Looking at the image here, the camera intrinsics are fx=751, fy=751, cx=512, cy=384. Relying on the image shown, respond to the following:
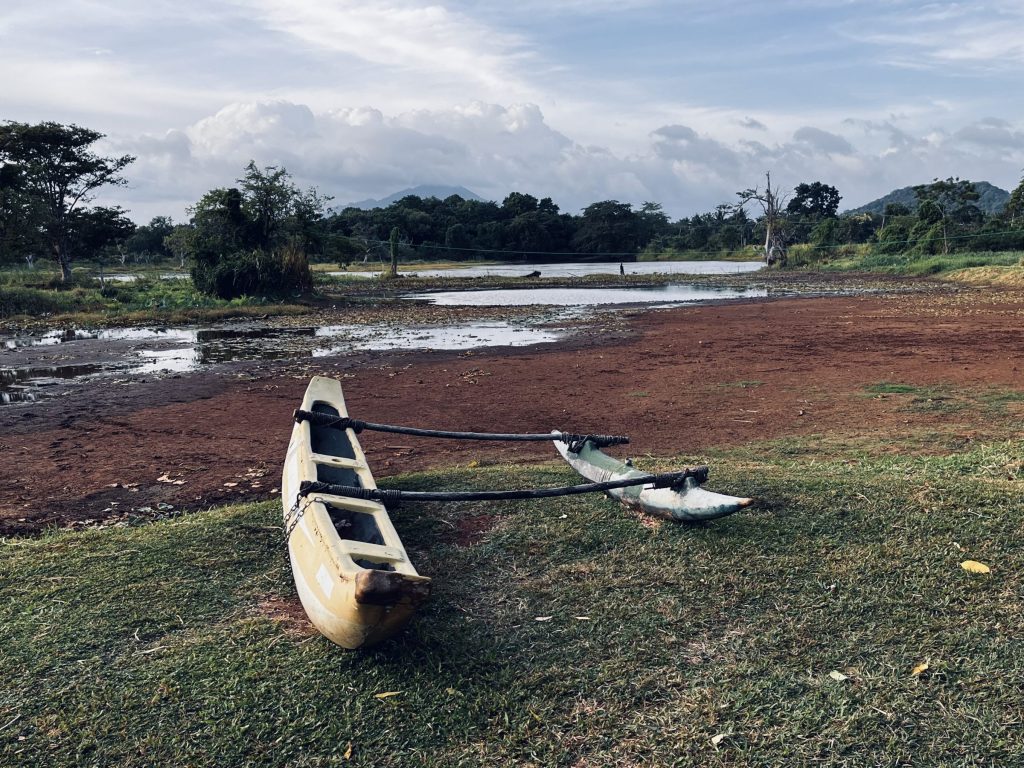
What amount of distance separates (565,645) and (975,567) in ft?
7.13

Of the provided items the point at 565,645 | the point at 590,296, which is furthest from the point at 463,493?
the point at 590,296

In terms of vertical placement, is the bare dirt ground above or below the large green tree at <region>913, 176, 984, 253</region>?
below

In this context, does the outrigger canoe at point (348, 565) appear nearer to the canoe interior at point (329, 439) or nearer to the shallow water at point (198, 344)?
the canoe interior at point (329, 439)

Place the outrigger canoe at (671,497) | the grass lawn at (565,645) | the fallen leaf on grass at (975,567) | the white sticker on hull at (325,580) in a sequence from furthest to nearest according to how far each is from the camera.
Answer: the outrigger canoe at (671,497), the fallen leaf on grass at (975,567), the white sticker on hull at (325,580), the grass lawn at (565,645)

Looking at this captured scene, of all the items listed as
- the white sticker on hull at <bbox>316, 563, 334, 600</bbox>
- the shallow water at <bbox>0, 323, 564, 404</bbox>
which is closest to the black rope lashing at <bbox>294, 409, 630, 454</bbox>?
the white sticker on hull at <bbox>316, 563, 334, 600</bbox>

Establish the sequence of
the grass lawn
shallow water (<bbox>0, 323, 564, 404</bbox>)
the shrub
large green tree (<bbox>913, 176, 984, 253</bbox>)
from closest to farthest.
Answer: the grass lawn < shallow water (<bbox>0, 323, 564, 404</bbox>) < the shrub < large green tree (<bbox>913, 176, 984, 253</bbox>)

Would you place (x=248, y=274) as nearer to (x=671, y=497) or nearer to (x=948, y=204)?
(x=671, y=497)

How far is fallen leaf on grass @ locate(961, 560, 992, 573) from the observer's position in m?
3.79

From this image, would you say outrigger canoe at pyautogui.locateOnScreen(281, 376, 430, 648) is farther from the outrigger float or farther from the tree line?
the tree line

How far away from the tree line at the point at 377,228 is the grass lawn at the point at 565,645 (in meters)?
24.7

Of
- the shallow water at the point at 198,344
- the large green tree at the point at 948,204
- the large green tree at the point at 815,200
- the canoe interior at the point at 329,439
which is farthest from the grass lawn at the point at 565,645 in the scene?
the large green tree at the point at 815,200

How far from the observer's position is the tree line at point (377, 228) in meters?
27.9

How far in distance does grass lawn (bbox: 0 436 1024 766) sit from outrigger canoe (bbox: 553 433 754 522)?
114mm

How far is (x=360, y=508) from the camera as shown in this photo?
13.6 ft
